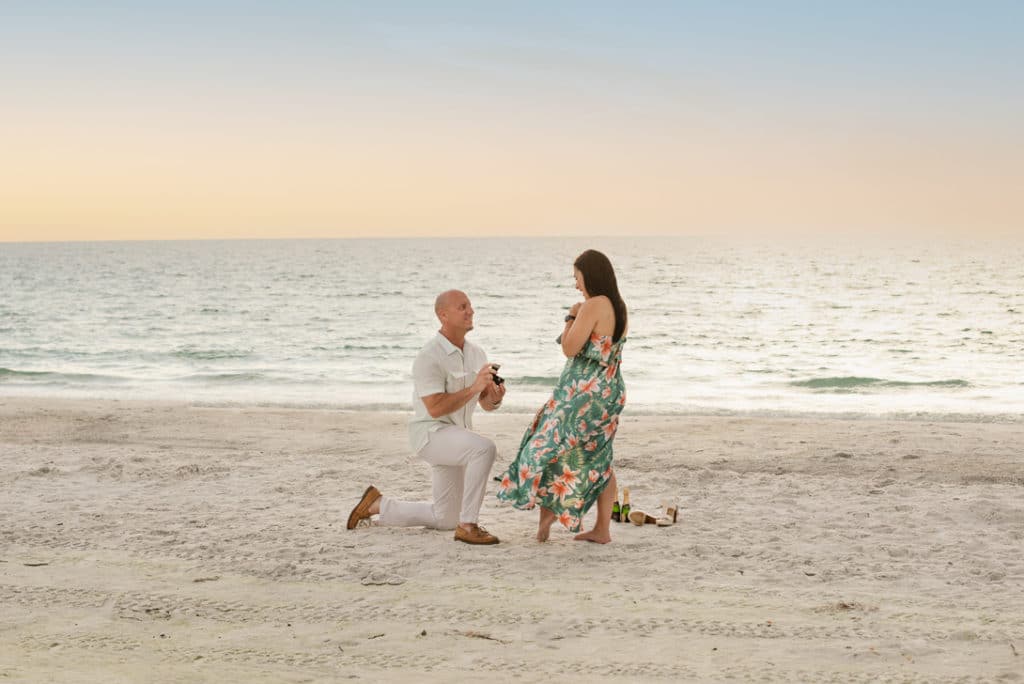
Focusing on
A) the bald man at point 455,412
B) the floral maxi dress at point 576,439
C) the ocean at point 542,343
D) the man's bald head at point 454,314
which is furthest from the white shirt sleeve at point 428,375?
the ocean at point 542,343

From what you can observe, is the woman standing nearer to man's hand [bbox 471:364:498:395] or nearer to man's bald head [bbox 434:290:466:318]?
man's hand [bbox 471:364:498:395]

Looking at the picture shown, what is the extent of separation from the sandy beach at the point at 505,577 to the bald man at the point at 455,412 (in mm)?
253

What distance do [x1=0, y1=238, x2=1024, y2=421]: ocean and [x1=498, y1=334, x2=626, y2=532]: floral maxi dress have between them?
30.0 ft

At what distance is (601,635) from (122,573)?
279cm

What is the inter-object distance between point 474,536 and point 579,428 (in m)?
0.94

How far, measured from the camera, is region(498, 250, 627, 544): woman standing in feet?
20.5

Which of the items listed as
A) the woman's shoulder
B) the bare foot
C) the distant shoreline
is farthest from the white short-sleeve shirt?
the distant shoreline

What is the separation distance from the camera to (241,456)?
32.2 feet

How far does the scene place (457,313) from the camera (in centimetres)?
632

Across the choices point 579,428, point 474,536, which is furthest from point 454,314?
point 474,536

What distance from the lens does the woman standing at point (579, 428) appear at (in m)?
6.25

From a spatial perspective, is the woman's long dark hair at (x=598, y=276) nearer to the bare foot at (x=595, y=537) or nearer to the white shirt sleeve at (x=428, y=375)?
the white shirt sleeve at (x=428, y=375)

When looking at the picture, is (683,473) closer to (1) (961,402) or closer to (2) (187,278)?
(1) (961,402)

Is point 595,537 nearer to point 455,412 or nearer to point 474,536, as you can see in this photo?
point 474,536
